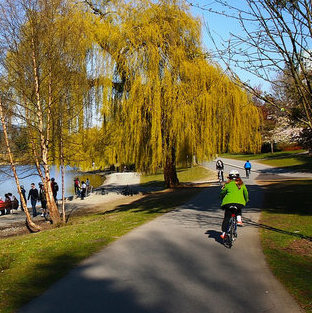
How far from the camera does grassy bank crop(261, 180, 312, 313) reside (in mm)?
Answer: 5551

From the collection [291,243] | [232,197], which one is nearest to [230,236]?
[232,197]

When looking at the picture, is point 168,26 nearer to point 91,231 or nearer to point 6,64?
point 6,64

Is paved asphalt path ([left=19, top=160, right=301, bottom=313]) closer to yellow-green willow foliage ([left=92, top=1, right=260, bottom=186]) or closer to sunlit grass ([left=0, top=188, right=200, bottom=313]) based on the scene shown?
sunlit grass ([left=0, top=188, right=200, bottom=313])

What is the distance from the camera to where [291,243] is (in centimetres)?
834

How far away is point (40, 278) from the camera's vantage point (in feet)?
20.1

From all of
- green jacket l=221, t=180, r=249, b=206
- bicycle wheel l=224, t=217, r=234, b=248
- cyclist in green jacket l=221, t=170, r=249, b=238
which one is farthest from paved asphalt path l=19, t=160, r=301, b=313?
green jacket l=221, t=180, r=249, b=206

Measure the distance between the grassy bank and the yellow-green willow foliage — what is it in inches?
317

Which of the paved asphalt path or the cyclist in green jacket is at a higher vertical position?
the cyclist in green jacket

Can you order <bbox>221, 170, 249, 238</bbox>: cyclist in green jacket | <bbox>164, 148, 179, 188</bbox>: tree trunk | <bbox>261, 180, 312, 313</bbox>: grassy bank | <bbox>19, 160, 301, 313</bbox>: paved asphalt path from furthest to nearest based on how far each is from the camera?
<bbox>164, 148, 179, 188</bbox>: tree trunk, <bbox>221, 170, 249, 238</bbox>: cyclist in green jacket, <bbox>261, 180, 312, 313</bbox>: grassy bank, <bbox>19, 160, 301, 313</bbox>: paved asphalt path

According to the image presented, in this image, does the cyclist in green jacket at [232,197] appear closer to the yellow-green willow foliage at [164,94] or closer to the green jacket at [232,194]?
the green jacket at [232,194]

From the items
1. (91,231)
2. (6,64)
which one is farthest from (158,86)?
(91,231)

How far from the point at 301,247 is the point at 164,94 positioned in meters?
14.8

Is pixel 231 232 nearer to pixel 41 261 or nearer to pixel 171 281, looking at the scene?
pixel 171 281

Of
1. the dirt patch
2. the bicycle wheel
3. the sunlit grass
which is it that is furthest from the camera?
the bicycle wheel
